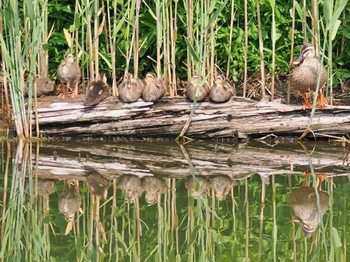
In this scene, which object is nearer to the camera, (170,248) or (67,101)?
(170,248)

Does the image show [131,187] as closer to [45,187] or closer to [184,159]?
[45,187]

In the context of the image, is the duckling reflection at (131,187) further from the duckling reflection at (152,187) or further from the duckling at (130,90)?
the duckling at (130,90)

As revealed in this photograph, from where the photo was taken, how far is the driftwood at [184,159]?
30.4ft

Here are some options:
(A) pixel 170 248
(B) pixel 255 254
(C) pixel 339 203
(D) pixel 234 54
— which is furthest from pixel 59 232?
(D) pixel 234 54

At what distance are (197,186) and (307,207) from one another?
129 centimetres

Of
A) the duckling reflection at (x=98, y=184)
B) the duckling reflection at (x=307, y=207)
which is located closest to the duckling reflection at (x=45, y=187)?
the duckling reflection at (x=98, y=184)

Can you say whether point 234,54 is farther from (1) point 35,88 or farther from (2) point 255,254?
(2) point 255,254

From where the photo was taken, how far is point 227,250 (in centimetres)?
648

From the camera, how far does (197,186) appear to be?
28.1ft

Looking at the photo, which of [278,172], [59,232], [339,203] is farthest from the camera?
[278,172]

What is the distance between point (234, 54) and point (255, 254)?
6.80 metres

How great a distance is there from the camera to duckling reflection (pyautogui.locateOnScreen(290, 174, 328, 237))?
7.08 metres

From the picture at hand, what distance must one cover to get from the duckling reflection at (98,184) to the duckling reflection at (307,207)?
1.72 m

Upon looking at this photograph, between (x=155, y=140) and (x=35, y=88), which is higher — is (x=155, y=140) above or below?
below
